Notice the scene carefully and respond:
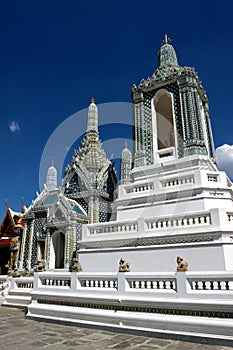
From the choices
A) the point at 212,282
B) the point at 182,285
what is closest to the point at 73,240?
the point at 182,285

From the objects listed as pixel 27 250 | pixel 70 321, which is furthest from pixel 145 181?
pixel 27 250

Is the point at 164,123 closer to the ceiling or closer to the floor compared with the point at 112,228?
closer to the ceiling

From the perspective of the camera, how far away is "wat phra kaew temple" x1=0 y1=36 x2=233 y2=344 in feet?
18.6

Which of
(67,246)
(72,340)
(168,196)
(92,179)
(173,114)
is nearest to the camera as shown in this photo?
(72,340)

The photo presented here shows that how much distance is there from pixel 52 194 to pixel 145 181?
37.1 feet

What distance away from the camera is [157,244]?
8633mm

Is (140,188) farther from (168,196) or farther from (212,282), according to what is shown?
(212,282)

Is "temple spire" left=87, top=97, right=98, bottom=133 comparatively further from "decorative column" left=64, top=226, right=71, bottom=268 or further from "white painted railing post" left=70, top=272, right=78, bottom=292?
"white painted railing post" left=70, top=272, right=78, bottom=292

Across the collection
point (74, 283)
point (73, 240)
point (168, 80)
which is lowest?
point (74, 283)

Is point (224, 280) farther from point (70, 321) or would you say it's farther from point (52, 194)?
point (52, 194)

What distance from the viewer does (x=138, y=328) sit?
19.4 feet

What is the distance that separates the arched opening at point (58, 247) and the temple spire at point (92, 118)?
986 centimetres

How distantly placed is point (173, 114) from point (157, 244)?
6.93 metres

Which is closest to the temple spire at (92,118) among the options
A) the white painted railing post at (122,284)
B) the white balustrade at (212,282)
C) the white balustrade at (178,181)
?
the white balustrade at (178,181)
